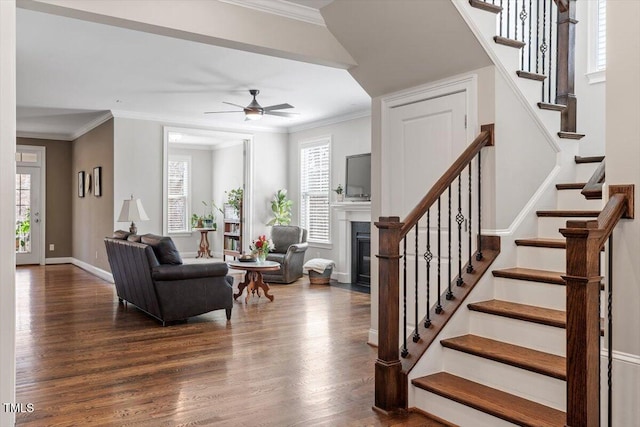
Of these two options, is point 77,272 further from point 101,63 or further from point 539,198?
point 539,198

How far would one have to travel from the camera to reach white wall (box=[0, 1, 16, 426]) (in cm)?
180

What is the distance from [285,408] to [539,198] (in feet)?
7.68

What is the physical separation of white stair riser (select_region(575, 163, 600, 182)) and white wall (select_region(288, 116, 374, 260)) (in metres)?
4.06

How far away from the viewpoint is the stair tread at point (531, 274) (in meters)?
3.03

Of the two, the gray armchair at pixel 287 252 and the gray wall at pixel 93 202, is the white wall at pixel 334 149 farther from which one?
the gray wall at pixel 93 202

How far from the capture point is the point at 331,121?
8461 millimetres

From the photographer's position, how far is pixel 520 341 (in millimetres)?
2959

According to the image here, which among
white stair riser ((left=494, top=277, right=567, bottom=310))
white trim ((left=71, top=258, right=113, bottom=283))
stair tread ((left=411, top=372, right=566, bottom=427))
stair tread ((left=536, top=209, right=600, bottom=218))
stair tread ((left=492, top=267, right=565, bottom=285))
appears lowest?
white trim ((left=71, top=258, right=113, bottom=283))

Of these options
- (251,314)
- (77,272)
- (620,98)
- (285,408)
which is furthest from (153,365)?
(77,272)

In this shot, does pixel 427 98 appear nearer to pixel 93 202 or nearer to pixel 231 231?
pixel 93 202

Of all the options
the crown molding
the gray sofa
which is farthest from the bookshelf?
the crown molding

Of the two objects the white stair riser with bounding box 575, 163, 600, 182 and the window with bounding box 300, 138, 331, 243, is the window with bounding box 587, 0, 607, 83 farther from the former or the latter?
the window with bounding box 300, 138, 331, 243

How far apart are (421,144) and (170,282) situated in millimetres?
2912

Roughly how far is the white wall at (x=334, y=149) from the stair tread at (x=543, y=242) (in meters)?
4.36
